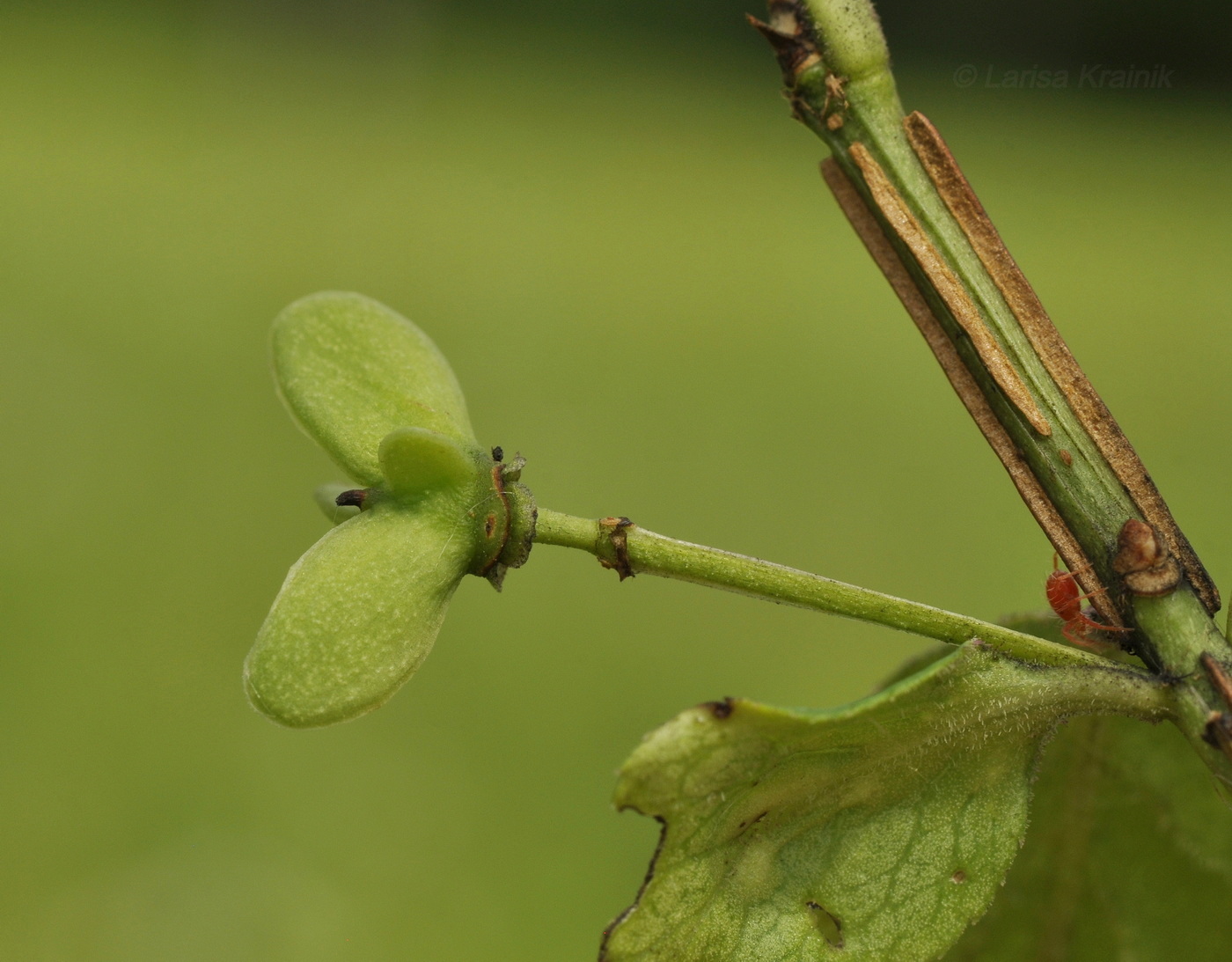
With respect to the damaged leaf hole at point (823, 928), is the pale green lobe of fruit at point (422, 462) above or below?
above

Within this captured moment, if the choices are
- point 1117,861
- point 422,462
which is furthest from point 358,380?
point 1117,861

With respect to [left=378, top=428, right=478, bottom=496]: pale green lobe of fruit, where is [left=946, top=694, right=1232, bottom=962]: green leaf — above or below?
below

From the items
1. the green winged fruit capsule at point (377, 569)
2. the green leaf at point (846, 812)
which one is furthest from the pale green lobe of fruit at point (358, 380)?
the green leaf at point (846, 812)

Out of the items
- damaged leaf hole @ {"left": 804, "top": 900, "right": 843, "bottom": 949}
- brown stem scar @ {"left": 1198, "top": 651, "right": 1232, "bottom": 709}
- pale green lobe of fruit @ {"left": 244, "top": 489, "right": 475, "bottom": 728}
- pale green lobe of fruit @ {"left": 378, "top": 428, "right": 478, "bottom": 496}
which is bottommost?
damaged leaf hole @ {"left": 804, "top": 900, "right": 843, "bottom": 949}

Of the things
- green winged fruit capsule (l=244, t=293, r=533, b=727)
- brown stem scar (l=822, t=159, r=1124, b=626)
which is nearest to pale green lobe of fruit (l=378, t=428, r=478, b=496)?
green winged fruit capsule (l=244, t=293, r=533, b=727)

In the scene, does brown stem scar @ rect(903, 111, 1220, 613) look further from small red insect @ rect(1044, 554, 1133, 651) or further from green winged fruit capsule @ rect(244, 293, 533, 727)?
green winged fruit capsule @ rect(244, 293, 533, 727)

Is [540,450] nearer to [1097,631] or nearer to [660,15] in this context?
[1097,631]

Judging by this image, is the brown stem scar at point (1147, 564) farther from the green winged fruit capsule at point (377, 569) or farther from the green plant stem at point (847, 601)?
the green winged fruit capsule at point (377, 569)
